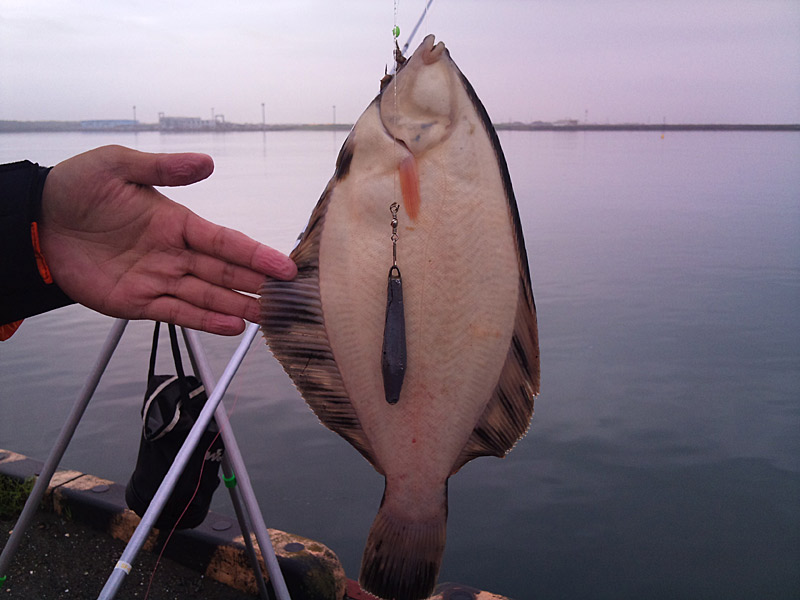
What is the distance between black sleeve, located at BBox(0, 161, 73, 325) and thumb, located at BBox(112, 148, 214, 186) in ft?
1.00

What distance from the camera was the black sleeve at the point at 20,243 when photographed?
6.91 feet

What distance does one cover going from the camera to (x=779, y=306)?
476 inches

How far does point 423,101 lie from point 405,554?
131cm

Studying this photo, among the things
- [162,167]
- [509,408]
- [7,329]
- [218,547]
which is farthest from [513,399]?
[218,547]

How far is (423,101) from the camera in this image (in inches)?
67.1

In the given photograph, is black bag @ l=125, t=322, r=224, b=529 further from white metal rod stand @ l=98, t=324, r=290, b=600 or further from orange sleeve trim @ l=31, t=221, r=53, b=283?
orange sleeve trim @ l=31, t=221, r=53, b=283

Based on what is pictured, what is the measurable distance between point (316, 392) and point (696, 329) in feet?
34.3

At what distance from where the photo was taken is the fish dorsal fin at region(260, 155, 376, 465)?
1.85 metres

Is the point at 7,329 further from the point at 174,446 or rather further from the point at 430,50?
the point at 430,50

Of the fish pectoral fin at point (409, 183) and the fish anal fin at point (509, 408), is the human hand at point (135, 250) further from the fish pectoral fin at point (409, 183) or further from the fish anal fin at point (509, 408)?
the fish anal fin at point (509, 408)

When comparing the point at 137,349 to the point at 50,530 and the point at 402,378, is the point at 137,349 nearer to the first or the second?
the point at 50,530

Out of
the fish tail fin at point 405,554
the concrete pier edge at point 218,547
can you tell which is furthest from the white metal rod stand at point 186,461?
the fish tail fin at point 405,554

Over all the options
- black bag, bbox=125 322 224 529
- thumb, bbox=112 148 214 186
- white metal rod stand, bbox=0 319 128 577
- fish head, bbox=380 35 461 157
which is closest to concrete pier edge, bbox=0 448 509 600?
black bag, bbox=125 322 224 529

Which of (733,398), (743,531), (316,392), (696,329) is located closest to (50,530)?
(316,392)
